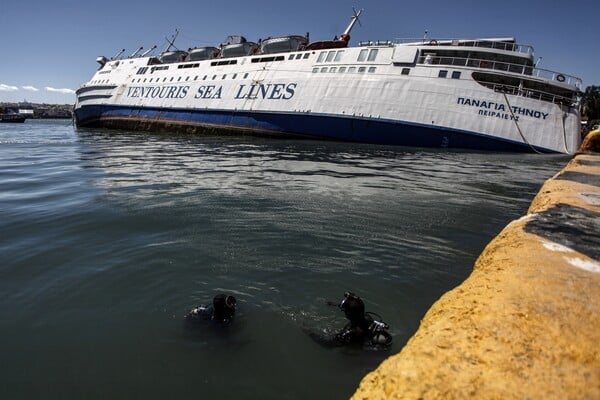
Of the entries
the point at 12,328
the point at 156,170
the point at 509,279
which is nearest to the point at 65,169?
the point at 156,170

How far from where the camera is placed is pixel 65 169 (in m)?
14.1

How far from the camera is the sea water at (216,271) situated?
130 inches

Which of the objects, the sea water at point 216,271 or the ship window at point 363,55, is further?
the ship window at point 363,55

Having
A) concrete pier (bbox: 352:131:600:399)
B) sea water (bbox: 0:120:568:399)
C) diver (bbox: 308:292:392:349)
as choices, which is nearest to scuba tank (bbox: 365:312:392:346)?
diver (bbox: 308:292:392:349)

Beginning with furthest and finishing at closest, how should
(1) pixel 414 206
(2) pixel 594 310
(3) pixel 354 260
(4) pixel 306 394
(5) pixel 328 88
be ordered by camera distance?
(5) pixel 328 88, (1) pixel 414 206, (3) pixel 354 260, (4) pixel 306 394, (2) pixel 594 310

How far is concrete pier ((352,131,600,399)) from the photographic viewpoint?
4.58 ft

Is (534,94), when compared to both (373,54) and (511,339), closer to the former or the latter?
(373,54)

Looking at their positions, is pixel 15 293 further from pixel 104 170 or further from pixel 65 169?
pixel 65 169

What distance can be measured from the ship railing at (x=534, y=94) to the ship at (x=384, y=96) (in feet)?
0.21

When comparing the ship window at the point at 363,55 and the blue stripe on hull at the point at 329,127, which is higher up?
the ship window at the point at 363,55

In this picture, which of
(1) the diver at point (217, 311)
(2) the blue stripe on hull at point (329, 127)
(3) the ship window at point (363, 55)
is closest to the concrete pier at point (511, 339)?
(1) the diver at point (217, 311)

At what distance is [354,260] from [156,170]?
33.6 feet

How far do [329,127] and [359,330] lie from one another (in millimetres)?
23882

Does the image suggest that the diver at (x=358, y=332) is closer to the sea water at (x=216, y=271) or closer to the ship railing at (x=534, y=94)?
the sea water at (x=216, y=271)
